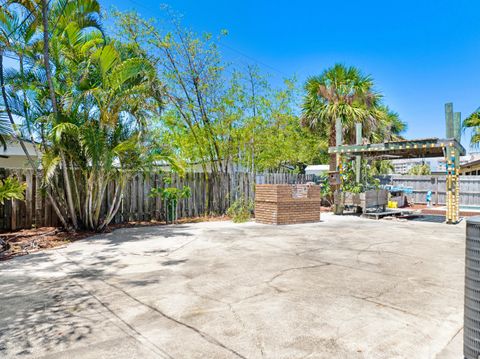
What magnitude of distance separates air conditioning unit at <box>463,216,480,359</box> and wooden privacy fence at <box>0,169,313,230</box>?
8.46m

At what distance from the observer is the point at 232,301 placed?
140 inches

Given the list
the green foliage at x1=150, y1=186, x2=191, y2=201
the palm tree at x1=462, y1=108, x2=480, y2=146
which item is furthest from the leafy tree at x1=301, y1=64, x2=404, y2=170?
the green foliage at x1=150, y1=186, x2=191, y2=201

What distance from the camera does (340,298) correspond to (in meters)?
3.64

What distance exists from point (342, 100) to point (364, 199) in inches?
219

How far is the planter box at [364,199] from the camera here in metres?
12.0

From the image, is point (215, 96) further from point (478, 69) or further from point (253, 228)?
point (478, 69)

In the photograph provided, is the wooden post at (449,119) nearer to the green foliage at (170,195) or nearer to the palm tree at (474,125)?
the palm tree at (474,125)

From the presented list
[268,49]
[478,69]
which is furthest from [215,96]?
[478,69]

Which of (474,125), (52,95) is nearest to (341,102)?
(474,125)

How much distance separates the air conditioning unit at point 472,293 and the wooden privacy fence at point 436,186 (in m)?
17.6

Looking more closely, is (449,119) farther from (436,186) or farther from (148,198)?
(148,198)

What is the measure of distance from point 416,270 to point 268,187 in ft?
19.6

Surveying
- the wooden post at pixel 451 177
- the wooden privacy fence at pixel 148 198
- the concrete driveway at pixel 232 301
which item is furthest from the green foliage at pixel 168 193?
the wooden post at pixel 451 177

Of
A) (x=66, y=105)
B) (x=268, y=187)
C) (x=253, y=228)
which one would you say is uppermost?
(x=66, y=105)
